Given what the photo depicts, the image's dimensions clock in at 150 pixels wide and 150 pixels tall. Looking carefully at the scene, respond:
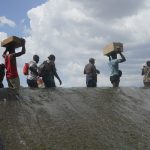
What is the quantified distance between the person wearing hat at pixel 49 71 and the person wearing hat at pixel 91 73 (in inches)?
65.2

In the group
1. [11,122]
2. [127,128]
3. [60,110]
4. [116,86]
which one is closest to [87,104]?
[60,110]

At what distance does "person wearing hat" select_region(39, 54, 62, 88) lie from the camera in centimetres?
1483

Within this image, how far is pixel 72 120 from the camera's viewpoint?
34.8 ft

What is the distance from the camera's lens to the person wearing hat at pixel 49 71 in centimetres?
1483

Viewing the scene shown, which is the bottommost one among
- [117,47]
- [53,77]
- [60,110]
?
[60,110]

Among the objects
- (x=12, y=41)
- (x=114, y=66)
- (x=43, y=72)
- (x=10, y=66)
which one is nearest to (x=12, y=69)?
(x=10, y=66)

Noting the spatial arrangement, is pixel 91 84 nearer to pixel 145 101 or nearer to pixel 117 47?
pixel 117 47

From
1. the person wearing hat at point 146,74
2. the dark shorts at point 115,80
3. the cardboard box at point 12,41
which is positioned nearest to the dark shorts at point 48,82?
the cardboard box at point 12,41

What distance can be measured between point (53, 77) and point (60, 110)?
391cm

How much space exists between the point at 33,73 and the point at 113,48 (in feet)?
10.0

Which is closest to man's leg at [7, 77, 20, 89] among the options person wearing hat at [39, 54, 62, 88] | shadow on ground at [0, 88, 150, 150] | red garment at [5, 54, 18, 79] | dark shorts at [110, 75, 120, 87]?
red garment at [5, 54, 18, 79]

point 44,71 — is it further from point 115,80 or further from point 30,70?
point 115,80

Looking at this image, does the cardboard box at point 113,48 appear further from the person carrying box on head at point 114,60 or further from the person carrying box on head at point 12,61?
the person carrying box on head at point 12,61

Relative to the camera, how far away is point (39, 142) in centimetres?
902
